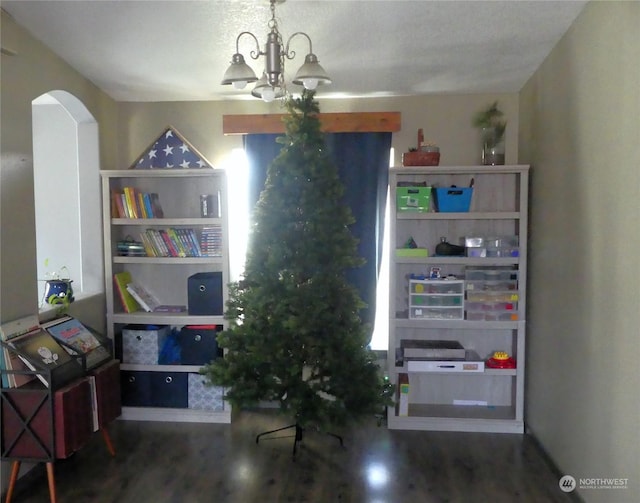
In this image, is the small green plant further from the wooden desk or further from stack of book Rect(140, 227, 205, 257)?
the wooden desk

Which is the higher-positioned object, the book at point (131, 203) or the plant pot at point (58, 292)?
the book at point (131, 203)

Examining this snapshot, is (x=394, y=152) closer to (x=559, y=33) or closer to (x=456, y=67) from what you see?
(x=456, y=67)

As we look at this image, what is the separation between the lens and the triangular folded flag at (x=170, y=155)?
3659mm

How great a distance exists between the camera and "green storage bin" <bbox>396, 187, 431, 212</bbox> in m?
3.41

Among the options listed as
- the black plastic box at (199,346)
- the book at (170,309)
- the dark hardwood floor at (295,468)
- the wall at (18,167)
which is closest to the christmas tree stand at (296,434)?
the dark hardwood floor at (295,468)

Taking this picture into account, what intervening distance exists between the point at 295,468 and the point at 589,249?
76.3 inches

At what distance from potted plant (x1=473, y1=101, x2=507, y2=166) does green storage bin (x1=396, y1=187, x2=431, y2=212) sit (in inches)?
18.5

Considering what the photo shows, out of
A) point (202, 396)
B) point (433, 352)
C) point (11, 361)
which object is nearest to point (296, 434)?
point (202, 396)

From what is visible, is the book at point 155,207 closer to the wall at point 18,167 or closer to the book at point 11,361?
the wall at point 18,167

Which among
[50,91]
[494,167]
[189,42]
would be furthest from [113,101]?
[494,167]

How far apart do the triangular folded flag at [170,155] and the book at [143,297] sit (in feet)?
2.82

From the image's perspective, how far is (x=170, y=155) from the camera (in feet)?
12.1

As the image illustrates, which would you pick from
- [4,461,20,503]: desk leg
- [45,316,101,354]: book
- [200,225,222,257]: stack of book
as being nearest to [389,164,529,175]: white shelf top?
[200,225,222,257]: stack of book

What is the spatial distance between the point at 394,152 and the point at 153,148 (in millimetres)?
1710
